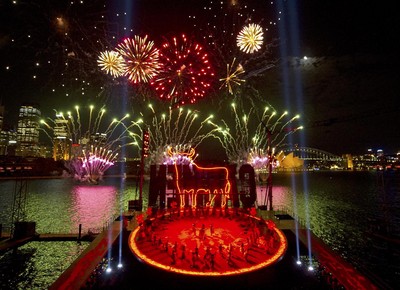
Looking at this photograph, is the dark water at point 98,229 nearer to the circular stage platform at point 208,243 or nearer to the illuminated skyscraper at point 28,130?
the circular stage platform at point 208,243

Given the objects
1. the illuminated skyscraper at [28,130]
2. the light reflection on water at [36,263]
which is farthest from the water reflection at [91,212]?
the illuminated skyscraper at [28,130]

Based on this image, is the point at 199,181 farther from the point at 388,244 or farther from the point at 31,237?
the point at 388,244

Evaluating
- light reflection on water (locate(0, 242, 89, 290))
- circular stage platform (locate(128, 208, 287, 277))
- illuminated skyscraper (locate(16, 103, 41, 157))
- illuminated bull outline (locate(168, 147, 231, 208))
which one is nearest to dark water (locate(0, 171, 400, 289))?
light reflection on water (locate(0, 242, 89, 290))

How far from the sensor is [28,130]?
181500mm

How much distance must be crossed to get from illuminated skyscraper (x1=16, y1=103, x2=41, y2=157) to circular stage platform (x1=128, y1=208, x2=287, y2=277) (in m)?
186

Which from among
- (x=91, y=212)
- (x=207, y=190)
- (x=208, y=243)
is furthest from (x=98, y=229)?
(x=208, y=243)

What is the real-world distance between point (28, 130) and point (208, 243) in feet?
666

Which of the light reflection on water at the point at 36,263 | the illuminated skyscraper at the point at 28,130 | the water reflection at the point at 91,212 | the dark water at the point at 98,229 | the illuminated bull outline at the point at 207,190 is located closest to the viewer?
the light reflection on water at the point at 36,263

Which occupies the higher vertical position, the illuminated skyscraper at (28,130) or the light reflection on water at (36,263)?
the illuminated skyscraper at (28,130)

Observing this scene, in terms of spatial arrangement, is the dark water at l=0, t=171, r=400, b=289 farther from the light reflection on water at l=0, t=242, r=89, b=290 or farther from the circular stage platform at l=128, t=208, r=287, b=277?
the circular stage platform at l=128, t=208, r=287, b=277

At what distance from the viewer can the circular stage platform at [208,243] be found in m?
15.3

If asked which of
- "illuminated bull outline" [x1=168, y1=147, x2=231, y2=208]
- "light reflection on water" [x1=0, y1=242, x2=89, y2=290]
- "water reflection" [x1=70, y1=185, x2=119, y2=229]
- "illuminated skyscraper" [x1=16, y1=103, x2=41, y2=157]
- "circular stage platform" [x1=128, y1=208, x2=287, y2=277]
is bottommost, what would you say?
"light reflection on water" [x1=0, y1=242, x2=89, y2=290]

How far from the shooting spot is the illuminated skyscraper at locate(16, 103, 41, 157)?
573ft

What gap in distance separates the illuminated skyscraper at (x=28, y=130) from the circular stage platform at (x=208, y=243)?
18558 centimetres
